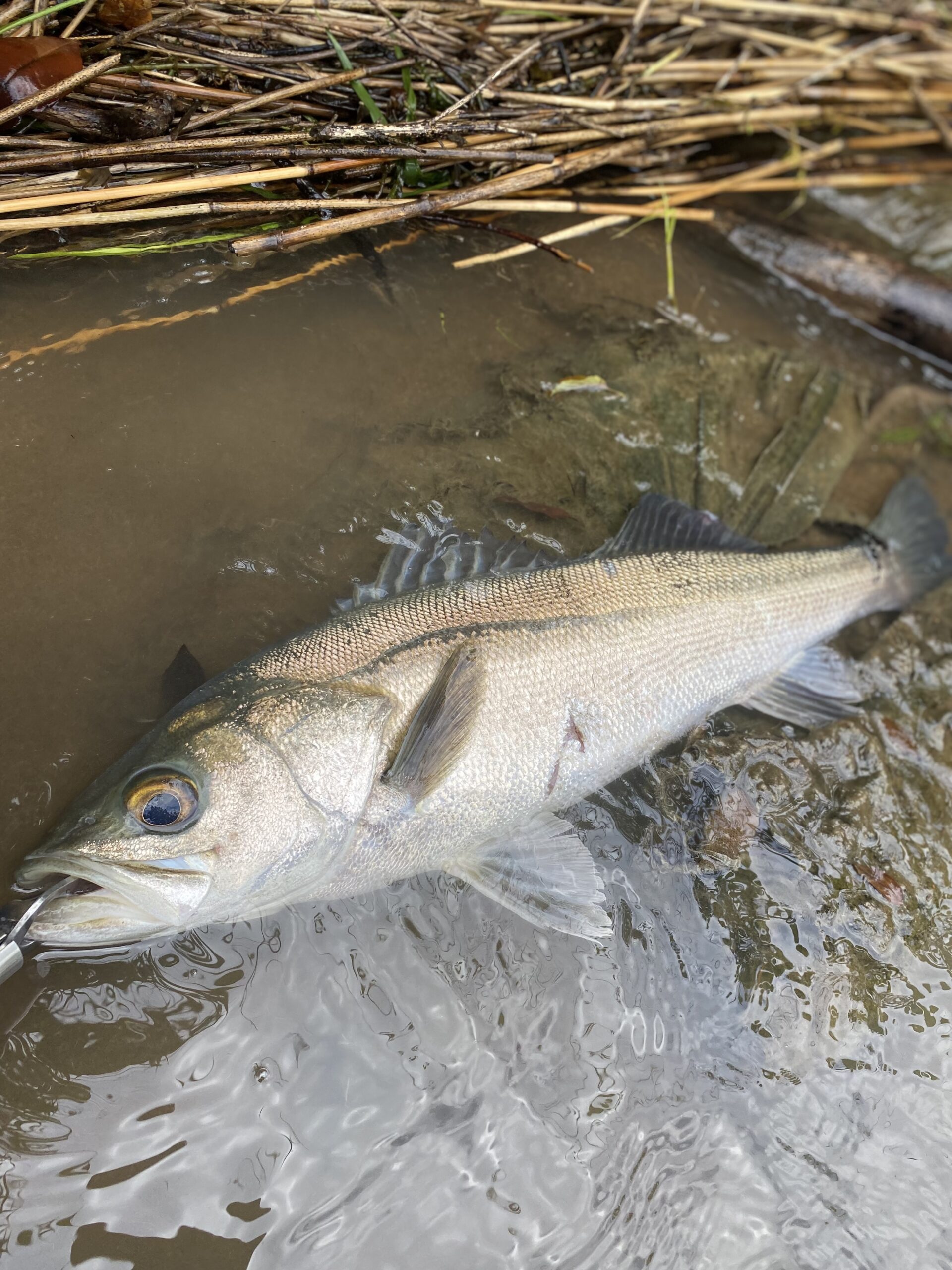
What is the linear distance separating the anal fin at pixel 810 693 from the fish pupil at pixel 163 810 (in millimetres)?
2279

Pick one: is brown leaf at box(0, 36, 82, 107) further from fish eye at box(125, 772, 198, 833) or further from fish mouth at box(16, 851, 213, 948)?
fish mouth at box(16, 851, 213, 948)

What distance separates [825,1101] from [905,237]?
5.59 meters

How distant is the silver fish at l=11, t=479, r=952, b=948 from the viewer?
95.8 inches

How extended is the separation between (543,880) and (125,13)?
12.6 feet

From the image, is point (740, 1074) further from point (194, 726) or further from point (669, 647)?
point (194, 726)

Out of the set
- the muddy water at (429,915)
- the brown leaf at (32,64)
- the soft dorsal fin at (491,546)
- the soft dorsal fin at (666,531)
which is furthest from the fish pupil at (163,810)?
the brown leaf at (32,64)

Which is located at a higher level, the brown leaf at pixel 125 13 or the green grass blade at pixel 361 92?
the brown leaf at pixel 125 13

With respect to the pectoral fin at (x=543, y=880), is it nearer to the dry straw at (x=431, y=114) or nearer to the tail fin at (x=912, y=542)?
the tail fin at (x=912, y=542)

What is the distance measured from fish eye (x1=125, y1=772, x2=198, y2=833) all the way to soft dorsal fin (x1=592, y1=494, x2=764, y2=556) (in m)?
1.86

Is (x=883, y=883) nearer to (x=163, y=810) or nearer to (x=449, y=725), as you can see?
(x=449, y=725)

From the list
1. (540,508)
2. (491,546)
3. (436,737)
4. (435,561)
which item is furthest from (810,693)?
(436,737)

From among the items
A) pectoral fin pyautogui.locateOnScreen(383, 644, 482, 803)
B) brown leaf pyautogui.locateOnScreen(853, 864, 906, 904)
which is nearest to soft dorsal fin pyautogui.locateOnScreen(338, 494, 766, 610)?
pectoral fin pyautogui.locateOnScreen(383, 644, 482, 803)

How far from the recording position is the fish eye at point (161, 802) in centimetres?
240

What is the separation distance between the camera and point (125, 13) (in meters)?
3.64
